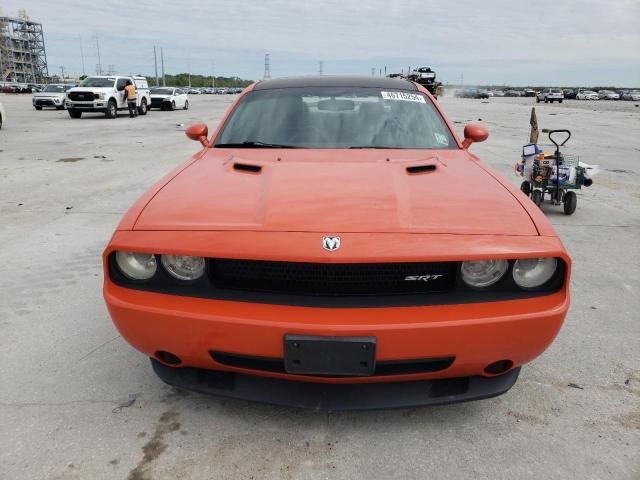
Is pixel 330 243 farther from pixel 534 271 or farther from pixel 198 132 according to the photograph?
pixel 198 132

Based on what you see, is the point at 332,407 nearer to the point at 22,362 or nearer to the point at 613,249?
the point at 22,362

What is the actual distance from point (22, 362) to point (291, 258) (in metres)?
1.83

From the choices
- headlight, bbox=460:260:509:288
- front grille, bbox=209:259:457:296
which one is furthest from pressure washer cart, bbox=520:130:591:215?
front grille, bbox=209:259:457:296

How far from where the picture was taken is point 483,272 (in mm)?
2051

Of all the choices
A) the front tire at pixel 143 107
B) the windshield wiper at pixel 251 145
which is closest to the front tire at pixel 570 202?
the windshield wiper at pixel 251 145

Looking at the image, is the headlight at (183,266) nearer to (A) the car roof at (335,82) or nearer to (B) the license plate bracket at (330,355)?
(B) the license plate bracket at (330,355)

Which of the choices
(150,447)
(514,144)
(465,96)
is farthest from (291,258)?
(465,96)

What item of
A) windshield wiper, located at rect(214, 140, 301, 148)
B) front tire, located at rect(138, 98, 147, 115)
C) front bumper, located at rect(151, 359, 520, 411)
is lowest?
front tire, located at rect(138, 98, 147, 115)

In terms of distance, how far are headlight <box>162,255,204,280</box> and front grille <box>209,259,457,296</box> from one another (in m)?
0.06

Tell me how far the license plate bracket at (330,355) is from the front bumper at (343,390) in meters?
0.21

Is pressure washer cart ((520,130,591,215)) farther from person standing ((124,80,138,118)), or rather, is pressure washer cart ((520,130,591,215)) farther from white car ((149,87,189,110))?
white car ((149,87,189,110))

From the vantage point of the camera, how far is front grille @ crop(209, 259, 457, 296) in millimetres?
1981

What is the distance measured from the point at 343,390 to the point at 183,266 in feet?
2.66

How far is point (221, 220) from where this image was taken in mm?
2076
